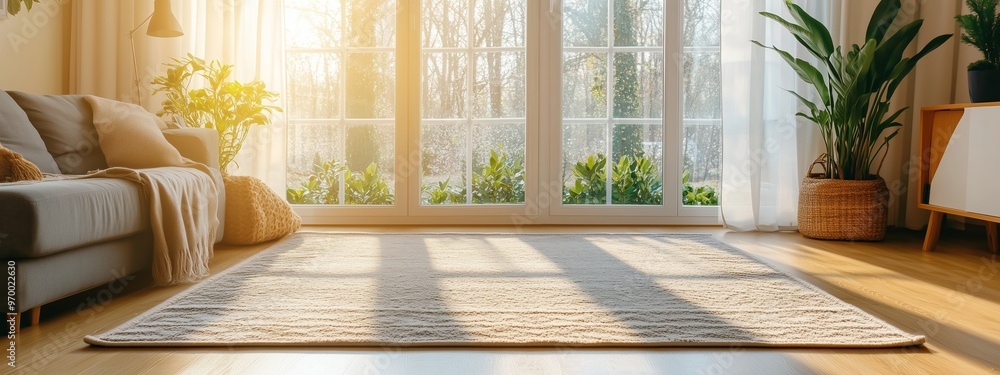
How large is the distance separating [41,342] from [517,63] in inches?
117

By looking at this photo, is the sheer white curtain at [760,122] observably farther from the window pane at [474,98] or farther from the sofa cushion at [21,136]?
the sofa cushion at [21,136]

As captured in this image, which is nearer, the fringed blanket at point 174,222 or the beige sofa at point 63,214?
the beige sofa at point 63,214

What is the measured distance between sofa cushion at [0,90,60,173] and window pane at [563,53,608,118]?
259 cm

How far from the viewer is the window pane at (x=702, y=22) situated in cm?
418

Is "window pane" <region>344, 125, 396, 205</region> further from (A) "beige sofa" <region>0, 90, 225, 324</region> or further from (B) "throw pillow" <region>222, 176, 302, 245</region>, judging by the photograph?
(A) "beige sofa" <region>0, 90, 225, 324</region>

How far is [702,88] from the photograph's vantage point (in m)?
4.20

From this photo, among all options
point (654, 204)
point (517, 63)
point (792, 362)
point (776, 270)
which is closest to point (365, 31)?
point (517, 63)

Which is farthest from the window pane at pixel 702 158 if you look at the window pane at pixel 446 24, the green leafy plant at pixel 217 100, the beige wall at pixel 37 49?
the beige wall at pixel 37 49

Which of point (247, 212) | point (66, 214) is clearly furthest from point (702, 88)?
point (66, 214)

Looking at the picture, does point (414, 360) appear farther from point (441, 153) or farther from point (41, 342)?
point (441, 153)

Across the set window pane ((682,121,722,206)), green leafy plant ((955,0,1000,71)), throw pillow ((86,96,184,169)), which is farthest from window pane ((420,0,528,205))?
green leafy plant ((955,0,1000,71))

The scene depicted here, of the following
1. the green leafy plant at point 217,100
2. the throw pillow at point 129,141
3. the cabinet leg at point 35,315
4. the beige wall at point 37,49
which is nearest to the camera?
the cabinet leg at point 35,315

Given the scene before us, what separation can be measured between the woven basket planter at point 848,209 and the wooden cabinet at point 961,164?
0.22m

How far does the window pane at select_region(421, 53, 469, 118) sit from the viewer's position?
4223 millimetres
